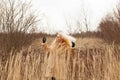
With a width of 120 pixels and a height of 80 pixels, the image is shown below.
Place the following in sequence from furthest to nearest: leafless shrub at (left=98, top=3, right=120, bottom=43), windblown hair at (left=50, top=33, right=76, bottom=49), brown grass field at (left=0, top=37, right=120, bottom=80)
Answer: leafless shrub at (left=98, top=3, right=120, bottom=43), windblown hair at (left=50, top=33, right=76, bottom=49), brown grass field at (left=0, top=37, right=120, bottom=80)

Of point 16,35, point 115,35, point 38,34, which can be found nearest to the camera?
point 16,35

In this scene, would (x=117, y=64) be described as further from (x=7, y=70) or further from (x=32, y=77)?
(x=7, y=70)

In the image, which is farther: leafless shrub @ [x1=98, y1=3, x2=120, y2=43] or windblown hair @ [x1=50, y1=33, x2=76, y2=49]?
leafless shrub @ [x1=98, y1=3, x2=120, y2=43]

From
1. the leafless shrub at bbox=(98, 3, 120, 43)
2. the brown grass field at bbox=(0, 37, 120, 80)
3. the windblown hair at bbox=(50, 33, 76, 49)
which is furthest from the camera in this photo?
the leafless shrub at bbox=(98, 3, 120, 43)

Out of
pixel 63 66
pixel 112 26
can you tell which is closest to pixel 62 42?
pixel 63 66

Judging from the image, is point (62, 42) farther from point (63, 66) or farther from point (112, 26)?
point (112, 26)

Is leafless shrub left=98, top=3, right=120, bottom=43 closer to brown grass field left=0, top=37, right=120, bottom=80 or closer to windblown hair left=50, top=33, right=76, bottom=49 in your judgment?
windblown hair left=50, top=33, right=76, bottom=49

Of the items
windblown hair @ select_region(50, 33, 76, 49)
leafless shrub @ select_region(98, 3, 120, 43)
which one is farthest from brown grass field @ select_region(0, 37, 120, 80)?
leafless shrub @ select_region(98, 3, 120, 43)

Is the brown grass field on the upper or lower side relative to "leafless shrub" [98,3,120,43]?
lower

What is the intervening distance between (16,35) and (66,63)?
261 inches

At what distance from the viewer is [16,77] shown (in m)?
3.44

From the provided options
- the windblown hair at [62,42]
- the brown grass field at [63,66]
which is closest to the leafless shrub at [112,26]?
the windblown hair at [62,42]

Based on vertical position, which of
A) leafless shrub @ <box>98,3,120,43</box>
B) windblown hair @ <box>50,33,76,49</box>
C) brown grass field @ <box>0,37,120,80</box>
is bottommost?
brown grass field @ <box>0,37,120,80</box>

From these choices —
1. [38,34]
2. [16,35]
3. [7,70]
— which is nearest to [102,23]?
[38,34]
